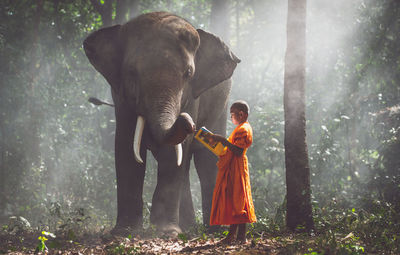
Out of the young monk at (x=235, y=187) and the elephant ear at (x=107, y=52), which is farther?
the elephant ear at (x=107, y=52)

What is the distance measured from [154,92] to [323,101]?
30.9ft

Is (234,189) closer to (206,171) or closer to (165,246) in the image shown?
(165,246)

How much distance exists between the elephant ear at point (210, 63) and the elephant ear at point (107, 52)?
3.67 ft

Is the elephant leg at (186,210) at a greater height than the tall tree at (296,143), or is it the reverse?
the tall tree at (296,143)

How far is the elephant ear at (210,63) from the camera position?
7.13 meters

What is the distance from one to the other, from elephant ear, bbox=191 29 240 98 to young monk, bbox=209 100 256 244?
1.86 metres

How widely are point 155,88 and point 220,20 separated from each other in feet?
29.0

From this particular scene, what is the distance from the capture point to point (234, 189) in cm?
518

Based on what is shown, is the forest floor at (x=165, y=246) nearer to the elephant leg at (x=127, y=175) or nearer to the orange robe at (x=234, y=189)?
the orange robe at (x=234, y=189)

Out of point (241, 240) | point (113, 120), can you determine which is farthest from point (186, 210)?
point (113, 120)

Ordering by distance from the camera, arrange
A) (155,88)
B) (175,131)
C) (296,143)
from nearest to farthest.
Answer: (175,131) < (155,88) < (296,143)

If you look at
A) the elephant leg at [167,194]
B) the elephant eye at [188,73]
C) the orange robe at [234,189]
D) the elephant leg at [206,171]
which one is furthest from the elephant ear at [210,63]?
the orange robe at [234,189]

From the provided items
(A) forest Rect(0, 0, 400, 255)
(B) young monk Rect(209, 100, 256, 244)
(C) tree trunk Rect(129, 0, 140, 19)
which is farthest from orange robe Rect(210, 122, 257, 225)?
(C) tree trunk Rect(129, 0, 140, 19)

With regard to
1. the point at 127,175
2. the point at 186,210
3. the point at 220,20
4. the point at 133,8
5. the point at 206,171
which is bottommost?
the point at 186,210
